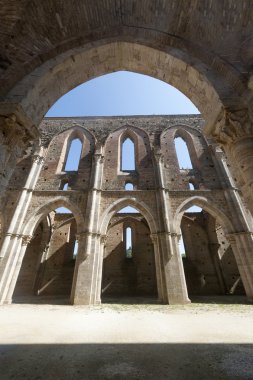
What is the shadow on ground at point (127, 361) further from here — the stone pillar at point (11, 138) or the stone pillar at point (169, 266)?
the stone pillar at point (169, 266)

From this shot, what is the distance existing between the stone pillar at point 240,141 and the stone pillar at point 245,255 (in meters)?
8.73

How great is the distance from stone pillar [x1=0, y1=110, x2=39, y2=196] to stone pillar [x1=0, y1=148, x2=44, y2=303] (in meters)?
8.41

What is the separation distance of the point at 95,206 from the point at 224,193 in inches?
315

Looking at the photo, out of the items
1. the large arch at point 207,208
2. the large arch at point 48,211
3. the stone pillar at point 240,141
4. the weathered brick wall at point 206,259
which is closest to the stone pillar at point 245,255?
the large arch at point 207,208

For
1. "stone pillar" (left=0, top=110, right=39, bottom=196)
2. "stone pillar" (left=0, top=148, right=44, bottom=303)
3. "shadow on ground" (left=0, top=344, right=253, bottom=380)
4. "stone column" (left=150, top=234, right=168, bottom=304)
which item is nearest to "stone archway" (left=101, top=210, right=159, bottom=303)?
"stone column" (left=150, top=234, right=168, bottom=304)

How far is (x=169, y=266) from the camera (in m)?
9.44

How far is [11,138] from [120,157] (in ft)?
39.2

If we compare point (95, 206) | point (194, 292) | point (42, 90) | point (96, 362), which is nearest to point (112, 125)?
point (95, 206)

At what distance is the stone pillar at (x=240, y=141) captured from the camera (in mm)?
2535

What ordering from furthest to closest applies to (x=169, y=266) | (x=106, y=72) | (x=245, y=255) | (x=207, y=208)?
(x=207, y=208)
(x=245, y=255)
(x=169, y=266)
(x=106, y=72)

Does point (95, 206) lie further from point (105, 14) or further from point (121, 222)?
point (105, 14)

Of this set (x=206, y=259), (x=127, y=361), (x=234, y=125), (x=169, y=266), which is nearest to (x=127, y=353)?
(x=127, y=361)

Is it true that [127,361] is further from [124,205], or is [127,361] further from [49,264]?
[49,264]

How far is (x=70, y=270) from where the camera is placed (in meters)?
14.4
